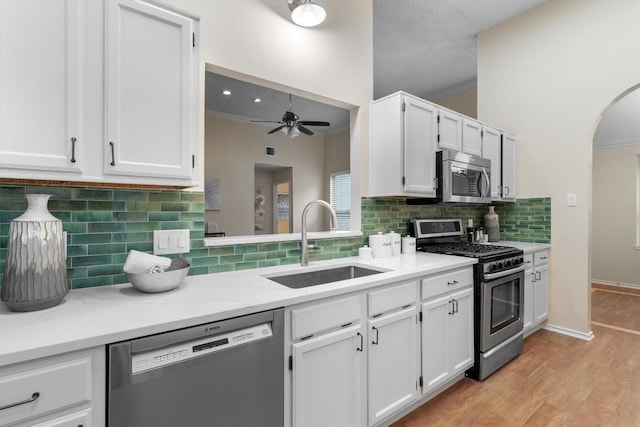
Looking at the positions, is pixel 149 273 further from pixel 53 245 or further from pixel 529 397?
pixel 529 397

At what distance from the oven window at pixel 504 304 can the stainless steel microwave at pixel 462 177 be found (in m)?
0.78

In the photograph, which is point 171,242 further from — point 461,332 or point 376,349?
point 461,332

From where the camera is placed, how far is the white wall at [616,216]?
17.5ft

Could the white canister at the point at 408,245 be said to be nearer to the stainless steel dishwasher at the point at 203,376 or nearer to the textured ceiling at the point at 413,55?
the stainless steel dishwasher at the point at 203,376

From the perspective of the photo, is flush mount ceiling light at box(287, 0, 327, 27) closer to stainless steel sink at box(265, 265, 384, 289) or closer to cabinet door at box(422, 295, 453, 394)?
stainless steel sink at box(265, 265, 384, 289)

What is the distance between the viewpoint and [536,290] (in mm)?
3094

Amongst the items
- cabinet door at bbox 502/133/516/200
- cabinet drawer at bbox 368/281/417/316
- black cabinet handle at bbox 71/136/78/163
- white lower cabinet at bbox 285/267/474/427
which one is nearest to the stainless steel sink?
cabinet drawer at bbox 368/281/417/316

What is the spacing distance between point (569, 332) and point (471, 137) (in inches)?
85.3

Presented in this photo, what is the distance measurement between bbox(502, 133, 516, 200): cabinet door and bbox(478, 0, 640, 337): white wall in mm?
88

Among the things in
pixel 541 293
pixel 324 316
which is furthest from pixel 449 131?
pixel 324 316

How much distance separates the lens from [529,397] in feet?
6.98

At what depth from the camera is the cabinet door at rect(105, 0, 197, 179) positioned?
126 centimetres

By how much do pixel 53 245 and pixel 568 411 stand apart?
2.87 metres

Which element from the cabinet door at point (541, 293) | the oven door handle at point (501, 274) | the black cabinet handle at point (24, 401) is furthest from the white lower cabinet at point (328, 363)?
the cabinet door at point (541, 293)
